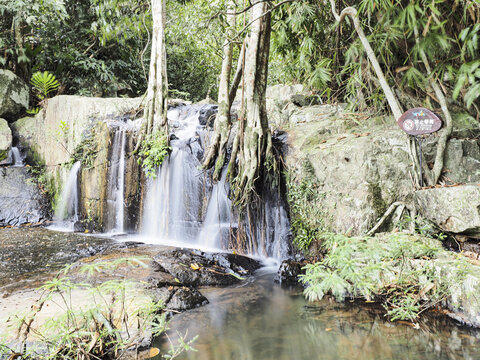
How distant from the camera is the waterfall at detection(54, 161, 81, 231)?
7623 millimetres

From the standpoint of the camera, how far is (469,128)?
14.4 feet

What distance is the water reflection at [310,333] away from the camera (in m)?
2.41

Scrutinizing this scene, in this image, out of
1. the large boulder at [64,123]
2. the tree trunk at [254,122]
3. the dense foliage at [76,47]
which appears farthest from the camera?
the dense foliage at [76,47]

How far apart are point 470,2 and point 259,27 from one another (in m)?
2.78

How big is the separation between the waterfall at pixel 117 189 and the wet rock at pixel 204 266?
290cm

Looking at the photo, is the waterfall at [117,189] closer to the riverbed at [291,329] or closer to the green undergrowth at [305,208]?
the riverbed at [291,329]

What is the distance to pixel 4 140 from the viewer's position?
8461 millimetres

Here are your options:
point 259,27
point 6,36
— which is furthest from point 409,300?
point 6,36

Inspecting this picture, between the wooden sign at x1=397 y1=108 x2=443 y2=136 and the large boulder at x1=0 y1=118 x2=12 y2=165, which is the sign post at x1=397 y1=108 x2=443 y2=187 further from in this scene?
the large boulder at x1=0 y1=118 x2=12 y2=165

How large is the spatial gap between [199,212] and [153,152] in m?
1.53

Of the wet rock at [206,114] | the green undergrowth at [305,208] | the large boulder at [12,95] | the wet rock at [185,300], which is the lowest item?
the wet rock at [185,300]

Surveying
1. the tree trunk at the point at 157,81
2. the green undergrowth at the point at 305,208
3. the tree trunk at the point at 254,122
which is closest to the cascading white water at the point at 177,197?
the tree trunk at the point at 157,81

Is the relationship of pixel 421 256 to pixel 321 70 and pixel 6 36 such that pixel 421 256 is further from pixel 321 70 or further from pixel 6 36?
pixel 6 36

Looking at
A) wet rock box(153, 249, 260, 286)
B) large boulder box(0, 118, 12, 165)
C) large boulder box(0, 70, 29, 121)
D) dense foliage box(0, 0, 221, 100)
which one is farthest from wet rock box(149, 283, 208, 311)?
large boulder box(0, 70, 29, 121)
